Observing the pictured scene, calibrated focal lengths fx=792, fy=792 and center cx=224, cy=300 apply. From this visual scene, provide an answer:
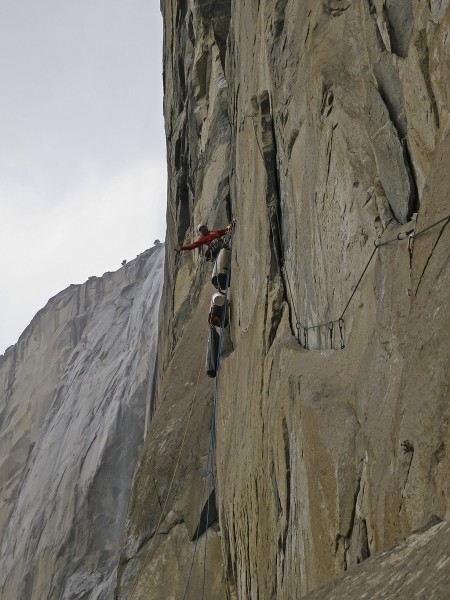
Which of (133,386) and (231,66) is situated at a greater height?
(231,66)

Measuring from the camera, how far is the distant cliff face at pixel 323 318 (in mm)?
4488

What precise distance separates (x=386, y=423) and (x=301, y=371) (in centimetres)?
168

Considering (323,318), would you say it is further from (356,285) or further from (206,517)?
(206,517)

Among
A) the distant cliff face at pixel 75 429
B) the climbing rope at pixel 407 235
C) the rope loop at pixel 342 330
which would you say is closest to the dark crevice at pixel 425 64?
the climbing rope at pixel 407 235

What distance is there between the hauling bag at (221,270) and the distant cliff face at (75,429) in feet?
33.4

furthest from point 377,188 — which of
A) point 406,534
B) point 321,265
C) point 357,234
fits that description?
point 406,534

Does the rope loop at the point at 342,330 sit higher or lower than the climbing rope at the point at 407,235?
lower

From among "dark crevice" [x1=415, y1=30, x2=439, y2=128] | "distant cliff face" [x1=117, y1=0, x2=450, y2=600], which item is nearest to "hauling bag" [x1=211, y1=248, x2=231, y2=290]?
"distant cliff face" [x1=117, y1=0, x2=450, y2=600]

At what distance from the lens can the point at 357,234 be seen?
19.3 ft

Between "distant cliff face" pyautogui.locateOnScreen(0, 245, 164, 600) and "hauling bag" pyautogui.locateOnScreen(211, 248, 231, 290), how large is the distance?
1019 cm

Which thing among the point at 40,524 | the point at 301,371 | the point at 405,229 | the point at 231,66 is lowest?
the point at 40,524

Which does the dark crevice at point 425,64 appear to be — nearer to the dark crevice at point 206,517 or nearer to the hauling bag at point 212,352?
the hauling bag at point 212,352

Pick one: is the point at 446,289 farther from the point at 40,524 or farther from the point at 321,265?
the point at 40,524

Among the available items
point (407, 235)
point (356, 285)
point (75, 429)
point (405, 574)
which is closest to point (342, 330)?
point (356, 285)
